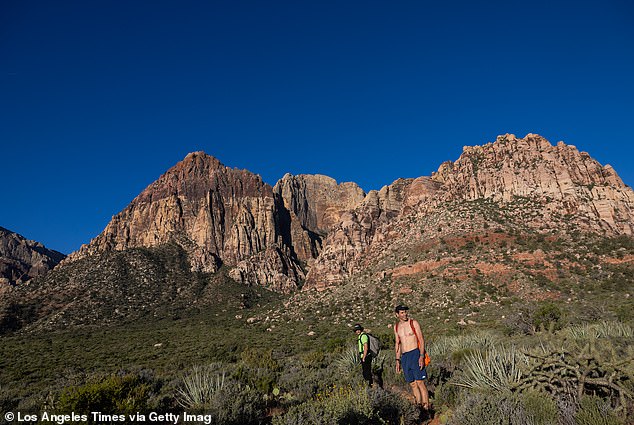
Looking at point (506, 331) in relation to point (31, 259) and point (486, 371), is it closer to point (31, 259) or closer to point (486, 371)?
point (486, 371)

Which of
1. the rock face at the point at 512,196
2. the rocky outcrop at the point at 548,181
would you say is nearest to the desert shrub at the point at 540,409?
the rock face at the point at 512,196

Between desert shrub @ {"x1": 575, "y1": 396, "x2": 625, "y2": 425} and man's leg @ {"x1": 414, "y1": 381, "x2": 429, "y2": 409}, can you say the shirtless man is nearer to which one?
man's leg @ {"x1": 414, "y1": 381, "x2": 429, "y2": 409}

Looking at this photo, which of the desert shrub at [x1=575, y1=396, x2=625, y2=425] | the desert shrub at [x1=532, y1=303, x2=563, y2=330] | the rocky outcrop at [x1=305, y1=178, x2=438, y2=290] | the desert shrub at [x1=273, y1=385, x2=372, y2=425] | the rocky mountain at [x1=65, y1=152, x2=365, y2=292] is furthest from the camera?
the rocky mountain at [x1=65, y1=152, x2=365, y2=292]

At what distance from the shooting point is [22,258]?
124 m

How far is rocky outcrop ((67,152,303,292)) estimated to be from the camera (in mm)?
86312

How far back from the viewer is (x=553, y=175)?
5194 cm

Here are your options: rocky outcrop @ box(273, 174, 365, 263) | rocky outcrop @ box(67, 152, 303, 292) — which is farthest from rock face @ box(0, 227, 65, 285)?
rocky outcrop @ box(273, 174, 365, 263)

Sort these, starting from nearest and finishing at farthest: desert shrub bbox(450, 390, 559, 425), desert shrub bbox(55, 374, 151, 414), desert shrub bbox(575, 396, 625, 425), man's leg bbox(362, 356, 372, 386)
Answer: desert shrub bbox(575, 396, 625, 425) → desert shrub bbox(450, 390, 559, 425) → desert shrub bbox(55, 374, 151, 414) → man's leg bbox(362, 356, 372, 386)

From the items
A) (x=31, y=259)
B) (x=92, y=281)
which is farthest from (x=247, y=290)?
(x=31, y=259)

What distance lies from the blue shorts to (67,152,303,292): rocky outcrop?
77236 mm

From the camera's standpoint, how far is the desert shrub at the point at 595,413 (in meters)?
Result: 4.76

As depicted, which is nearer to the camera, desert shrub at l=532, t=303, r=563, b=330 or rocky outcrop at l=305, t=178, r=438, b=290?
desert shrub at l=532, t=303, r=563, b=330

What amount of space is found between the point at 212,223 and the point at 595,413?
97.7m

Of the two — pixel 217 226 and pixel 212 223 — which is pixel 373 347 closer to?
pixel 212 223
